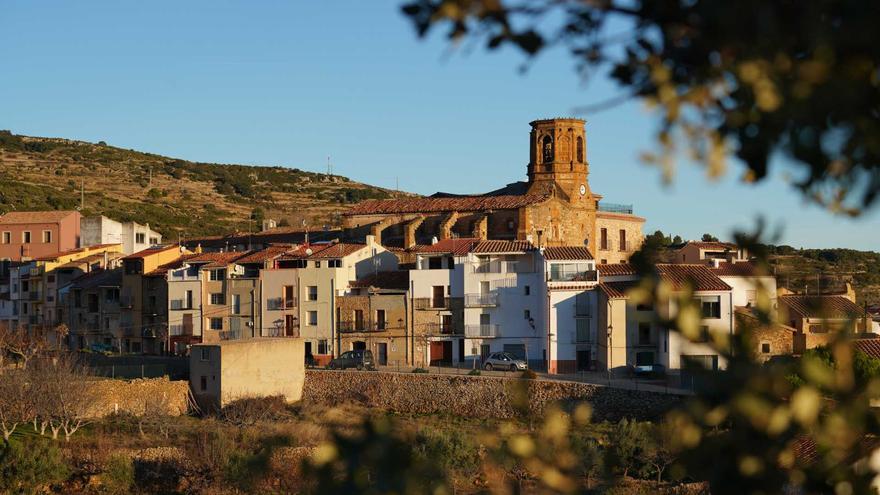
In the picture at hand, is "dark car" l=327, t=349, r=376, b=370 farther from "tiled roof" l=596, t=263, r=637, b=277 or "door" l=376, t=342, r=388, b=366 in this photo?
"tiled roof" l=596, t=263, r=637, b=277

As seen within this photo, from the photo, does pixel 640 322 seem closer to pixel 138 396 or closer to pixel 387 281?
pixel 387 281

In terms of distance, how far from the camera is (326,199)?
11138 cm

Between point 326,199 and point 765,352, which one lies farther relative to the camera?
point 326,199

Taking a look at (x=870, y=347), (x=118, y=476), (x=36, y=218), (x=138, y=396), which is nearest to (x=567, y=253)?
(x=870, y=347)

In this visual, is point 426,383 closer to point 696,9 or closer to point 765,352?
point 765,352

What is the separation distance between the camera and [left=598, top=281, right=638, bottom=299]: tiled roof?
137 feet

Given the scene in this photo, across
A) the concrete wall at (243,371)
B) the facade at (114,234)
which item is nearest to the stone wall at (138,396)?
the concrete wall at (243,371)

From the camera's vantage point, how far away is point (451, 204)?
57.3m

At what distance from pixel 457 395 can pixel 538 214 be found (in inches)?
579

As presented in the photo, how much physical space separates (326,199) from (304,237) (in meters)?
51.6

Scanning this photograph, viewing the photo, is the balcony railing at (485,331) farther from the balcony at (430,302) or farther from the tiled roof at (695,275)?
the tiled roof at (695,275)

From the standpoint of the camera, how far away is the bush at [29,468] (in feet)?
100

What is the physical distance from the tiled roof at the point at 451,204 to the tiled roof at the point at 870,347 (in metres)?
20.1

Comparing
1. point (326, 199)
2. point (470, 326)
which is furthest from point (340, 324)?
point (326, 199)
